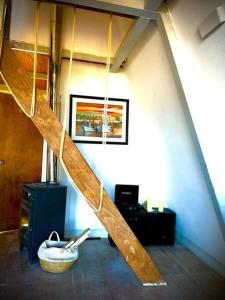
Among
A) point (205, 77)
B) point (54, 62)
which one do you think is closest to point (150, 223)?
point (205, 77)

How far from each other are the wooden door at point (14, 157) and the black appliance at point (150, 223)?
1398 mm

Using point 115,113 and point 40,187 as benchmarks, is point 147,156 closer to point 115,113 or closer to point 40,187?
point 115,113

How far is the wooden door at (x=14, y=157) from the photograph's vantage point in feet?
9.95

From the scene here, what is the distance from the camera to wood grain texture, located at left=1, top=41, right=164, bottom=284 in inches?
65.4

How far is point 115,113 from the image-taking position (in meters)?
3.10

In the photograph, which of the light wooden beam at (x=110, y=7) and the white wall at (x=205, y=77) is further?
the light wooden beam at (x=110, y=7)

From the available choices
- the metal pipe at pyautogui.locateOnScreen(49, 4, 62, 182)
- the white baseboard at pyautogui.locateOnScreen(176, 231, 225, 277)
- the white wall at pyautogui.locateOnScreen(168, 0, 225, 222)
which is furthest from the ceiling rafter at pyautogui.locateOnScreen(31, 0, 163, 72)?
the white baseboard at pyautogui.locateOnScreen(176, 231, 225, 277)

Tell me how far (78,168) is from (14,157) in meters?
1.73

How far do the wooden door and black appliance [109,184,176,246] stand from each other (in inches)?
55.0

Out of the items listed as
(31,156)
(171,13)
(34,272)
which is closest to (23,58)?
(31,156)

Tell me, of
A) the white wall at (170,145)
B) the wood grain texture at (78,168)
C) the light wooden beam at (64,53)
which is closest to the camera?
the wood grain texture at (78,168)

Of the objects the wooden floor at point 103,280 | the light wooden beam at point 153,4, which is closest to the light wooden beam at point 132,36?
the light wooden beam at point 153,4

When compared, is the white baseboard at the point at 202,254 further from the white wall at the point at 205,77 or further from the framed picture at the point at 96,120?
the framed picture at the point at 96,120

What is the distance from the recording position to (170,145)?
100 inches
